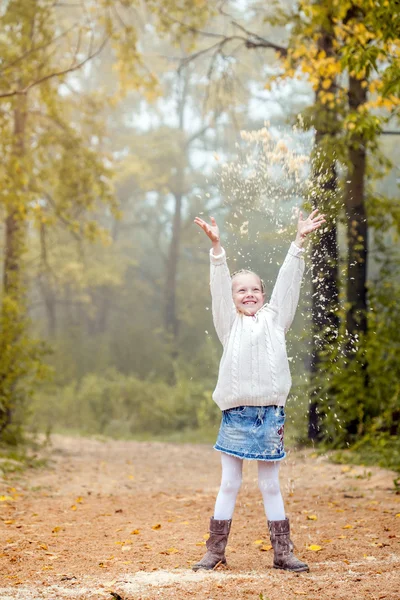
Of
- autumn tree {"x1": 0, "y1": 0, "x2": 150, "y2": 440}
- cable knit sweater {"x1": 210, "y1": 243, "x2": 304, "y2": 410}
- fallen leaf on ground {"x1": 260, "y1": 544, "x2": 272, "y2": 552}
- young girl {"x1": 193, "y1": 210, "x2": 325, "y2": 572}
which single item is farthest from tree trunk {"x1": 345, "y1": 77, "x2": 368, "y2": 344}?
young girl {"x1": 193, "y1": 210, "x2": 325, "y2": 572}

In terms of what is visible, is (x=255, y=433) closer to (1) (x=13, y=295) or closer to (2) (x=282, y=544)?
(2) (x=282, y=544)

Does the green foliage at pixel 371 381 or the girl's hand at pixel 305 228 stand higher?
the girl's hand at pixel 305 228

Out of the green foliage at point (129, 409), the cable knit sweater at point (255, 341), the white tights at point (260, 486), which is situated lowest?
the green foliage at point (129, 409)

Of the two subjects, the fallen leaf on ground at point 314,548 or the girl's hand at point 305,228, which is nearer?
the girl's hand at point 305,228

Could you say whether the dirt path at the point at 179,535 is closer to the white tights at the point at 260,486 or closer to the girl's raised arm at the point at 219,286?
the white tights at the point at 260,486

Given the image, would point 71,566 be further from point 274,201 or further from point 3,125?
point 3,125

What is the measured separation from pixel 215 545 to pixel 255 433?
2.19 ft

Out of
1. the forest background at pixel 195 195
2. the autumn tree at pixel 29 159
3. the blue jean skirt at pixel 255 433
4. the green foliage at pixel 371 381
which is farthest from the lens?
the autumn tree at pixel 29 159

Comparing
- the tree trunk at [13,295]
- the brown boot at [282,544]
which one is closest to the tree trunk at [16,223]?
the tree trunk at [13,295]

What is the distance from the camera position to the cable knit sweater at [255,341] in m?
3.91

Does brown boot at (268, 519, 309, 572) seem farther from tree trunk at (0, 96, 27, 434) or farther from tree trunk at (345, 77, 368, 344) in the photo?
tree trunk at (345, 77, 368, 344)

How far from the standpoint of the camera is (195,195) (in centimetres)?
1221

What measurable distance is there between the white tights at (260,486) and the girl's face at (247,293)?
32.4 inches

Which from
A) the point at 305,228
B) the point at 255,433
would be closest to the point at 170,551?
the point at 255,433
